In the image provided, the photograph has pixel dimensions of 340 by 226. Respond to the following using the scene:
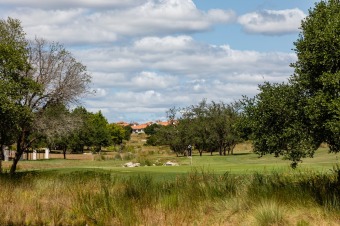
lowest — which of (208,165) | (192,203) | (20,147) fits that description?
(192,203)

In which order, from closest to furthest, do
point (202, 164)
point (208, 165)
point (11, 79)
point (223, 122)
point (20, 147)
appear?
point (11, 79) → point (208, 165) → point (20, 147) → point (202, 164) → point (223, 122)

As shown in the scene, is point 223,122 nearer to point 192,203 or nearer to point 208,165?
point 208,165

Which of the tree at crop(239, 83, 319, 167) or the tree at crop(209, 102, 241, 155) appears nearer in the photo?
the tree at crop(239, 83, 319, 167)

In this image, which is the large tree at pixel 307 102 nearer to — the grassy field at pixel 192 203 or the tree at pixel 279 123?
the tree at pixel 279 123

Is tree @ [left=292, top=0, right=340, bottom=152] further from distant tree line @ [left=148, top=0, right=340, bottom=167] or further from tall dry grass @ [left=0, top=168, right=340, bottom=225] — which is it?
tall dry grass @ [left=0, top=168, right=340, bottom=225]

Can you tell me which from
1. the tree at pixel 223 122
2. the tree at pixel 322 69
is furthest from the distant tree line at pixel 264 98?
the tree at pixel 223 122

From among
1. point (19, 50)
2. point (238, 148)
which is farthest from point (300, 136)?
point (238, 148)

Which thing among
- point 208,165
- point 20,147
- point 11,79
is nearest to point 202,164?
point 208,165

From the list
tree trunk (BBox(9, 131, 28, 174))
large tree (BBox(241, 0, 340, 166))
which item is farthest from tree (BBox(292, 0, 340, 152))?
tree trunk (BBox(9, 131, 28, 174))

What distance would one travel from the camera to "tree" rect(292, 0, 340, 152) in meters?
14.8

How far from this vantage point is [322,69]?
52.8 feet

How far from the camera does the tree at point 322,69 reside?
14845 millimetres

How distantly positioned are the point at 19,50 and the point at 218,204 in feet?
63.9

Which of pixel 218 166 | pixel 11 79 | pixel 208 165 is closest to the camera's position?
pixel 11 79
